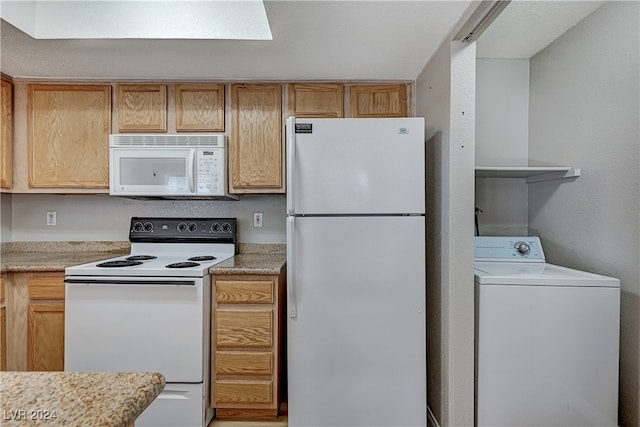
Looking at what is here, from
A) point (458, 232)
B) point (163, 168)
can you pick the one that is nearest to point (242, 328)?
point (163, 168)

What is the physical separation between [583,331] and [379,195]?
1113 millimetres

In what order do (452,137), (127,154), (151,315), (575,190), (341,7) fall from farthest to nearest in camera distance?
(127,154) → (575,190) → (151,315) → (452,137) → (341,7)

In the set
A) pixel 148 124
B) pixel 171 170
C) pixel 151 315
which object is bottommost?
pixel 151 315

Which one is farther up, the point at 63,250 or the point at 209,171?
the point at 209,171

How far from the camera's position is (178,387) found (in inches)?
74.3

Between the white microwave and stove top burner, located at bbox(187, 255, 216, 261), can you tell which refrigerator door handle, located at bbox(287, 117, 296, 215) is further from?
stove top burner, located at bbox(187, 255, 216, 261)

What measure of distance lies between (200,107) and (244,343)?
159cm

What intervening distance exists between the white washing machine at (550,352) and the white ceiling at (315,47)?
4.30 feet

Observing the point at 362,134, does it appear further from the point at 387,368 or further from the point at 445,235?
the point at 387,368

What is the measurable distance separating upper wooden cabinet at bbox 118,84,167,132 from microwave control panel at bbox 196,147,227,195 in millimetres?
381

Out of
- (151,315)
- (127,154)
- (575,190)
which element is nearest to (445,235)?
(575,190)

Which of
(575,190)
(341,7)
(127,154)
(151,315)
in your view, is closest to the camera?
(341,7)

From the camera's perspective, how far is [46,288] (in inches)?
81.7

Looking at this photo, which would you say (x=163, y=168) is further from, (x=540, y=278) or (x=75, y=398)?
(x=540, y=278)
